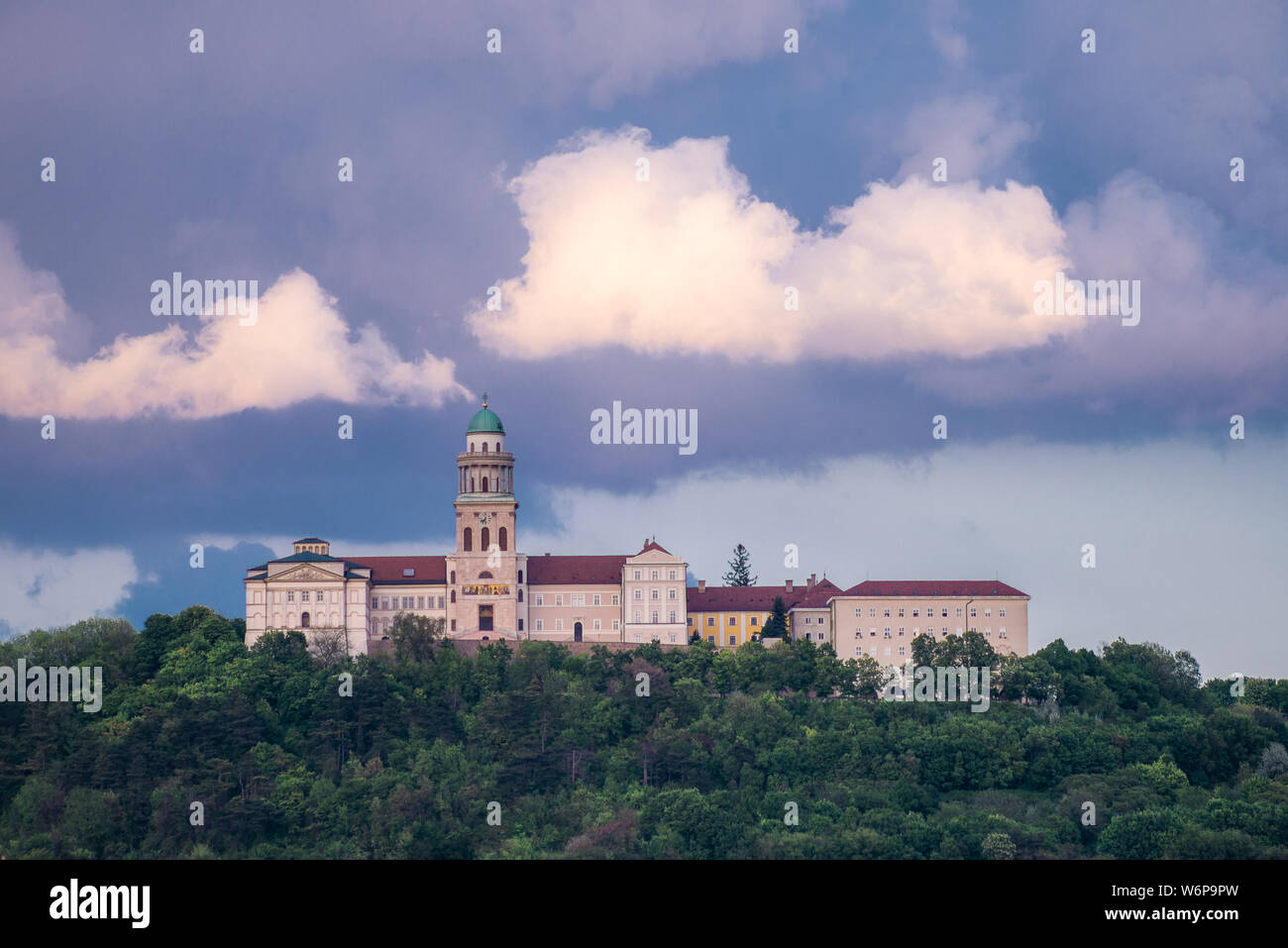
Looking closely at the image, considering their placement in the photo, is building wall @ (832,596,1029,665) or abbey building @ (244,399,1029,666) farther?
building wall @ (832,596,1029,665)

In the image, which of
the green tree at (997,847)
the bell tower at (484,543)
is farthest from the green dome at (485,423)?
the green tree at (997,847)

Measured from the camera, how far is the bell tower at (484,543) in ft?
356

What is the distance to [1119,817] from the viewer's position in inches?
3497

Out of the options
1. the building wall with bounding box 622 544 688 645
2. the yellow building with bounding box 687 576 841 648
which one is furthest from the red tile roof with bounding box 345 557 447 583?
the yellow building with bounding box 687 576 841 648

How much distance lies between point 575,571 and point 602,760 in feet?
52.5

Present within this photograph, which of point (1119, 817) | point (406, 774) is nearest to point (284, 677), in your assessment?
point (406, 774)

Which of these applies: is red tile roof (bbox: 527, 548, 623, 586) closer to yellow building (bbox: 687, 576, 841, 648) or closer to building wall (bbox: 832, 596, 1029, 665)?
yellow building (bbox: 687, 576, 841, 648)

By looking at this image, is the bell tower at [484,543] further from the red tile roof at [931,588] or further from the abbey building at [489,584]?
the red tile roof at [931,588]

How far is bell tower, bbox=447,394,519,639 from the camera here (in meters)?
109

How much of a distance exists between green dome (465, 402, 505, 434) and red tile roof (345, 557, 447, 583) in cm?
812

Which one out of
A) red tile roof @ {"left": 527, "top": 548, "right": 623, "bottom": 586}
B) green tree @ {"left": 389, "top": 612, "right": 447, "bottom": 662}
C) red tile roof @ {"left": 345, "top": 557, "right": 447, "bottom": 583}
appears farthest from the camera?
red tile roof @ {"left": 527, "top": 548, "right": 623, "bottom": 586}
